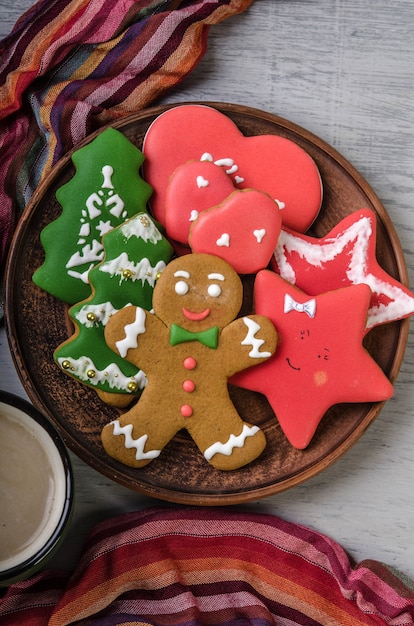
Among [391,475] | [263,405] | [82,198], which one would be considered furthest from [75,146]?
[391,475]

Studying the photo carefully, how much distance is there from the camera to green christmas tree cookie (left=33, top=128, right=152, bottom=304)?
96 centimetres

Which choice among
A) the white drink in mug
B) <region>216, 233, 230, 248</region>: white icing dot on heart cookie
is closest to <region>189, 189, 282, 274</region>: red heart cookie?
<region>216, 233, 230, 248</region>: white icing dot on heart cookie

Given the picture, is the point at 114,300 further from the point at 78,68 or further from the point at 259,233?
the point at 78,68

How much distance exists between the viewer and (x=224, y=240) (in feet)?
3.08

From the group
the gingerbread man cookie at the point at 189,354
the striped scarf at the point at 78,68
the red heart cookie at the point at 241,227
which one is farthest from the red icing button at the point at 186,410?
the striped scarf at the point at 78,68

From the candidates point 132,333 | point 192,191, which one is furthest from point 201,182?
point 132,333

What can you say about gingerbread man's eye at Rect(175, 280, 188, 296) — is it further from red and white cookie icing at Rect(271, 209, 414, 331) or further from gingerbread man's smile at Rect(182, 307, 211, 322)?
red and white cookie icing at Rect(271, 209, 414, 331)

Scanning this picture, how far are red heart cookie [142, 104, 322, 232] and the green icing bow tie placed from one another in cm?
17

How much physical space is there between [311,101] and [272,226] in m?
0.27

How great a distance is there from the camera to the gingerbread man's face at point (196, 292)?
93 centimetres

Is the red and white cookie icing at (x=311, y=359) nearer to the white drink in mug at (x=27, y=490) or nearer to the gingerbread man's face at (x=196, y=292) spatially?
the gingerbread man's face at (x=196, y=292)

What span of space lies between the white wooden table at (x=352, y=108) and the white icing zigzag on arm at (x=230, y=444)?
16 cm

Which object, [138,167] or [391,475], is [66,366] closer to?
[138,167]

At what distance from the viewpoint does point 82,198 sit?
37.9 inches
